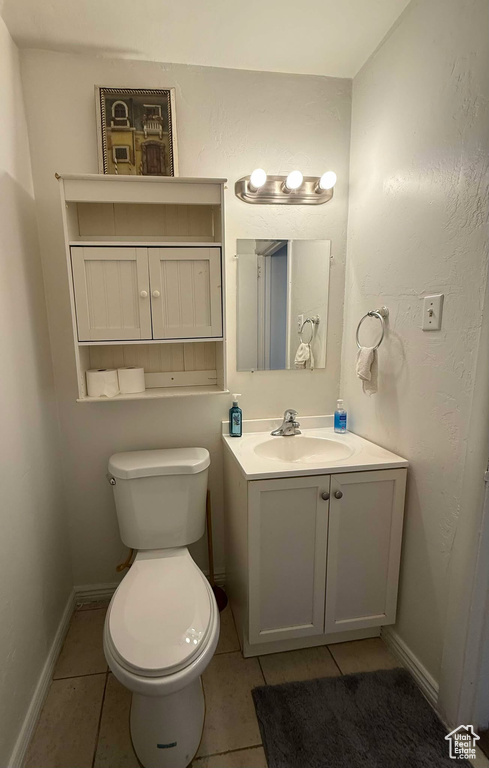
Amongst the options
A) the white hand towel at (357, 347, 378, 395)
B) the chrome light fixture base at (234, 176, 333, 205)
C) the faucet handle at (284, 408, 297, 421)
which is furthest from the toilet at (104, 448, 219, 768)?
the chrome light fixture base at (234, 176, 333, 205)

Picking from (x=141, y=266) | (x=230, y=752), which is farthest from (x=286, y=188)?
(x=230, y=752)

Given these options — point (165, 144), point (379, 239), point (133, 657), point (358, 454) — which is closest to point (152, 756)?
point (133, 657)

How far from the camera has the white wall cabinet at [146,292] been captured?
144 cm

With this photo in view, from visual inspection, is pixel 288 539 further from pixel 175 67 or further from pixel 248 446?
pixel 175 67

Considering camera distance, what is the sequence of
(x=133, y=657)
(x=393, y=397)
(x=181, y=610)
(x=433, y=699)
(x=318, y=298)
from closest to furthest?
(x=133, y=657)
(x=181, y=610)
(x=433, y=699)
(x=393, y=397)
(x=318, y=298)

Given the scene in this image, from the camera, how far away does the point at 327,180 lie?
1.61 meters

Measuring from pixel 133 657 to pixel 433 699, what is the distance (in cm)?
107

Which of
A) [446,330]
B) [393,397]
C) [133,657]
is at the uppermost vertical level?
[446,330]

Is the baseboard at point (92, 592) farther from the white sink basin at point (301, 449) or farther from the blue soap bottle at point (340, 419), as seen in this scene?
the blue soap bottle at point (340, 419)

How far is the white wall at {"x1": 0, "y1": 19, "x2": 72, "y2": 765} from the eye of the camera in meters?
1.16

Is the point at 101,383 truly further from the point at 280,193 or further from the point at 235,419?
the point at 280,193

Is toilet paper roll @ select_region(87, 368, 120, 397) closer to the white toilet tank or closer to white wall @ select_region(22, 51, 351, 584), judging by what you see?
white wall @ select_region(22, 51, 351, 584)

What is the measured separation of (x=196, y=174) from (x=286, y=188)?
0.40 metres

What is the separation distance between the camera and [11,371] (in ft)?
4.10
